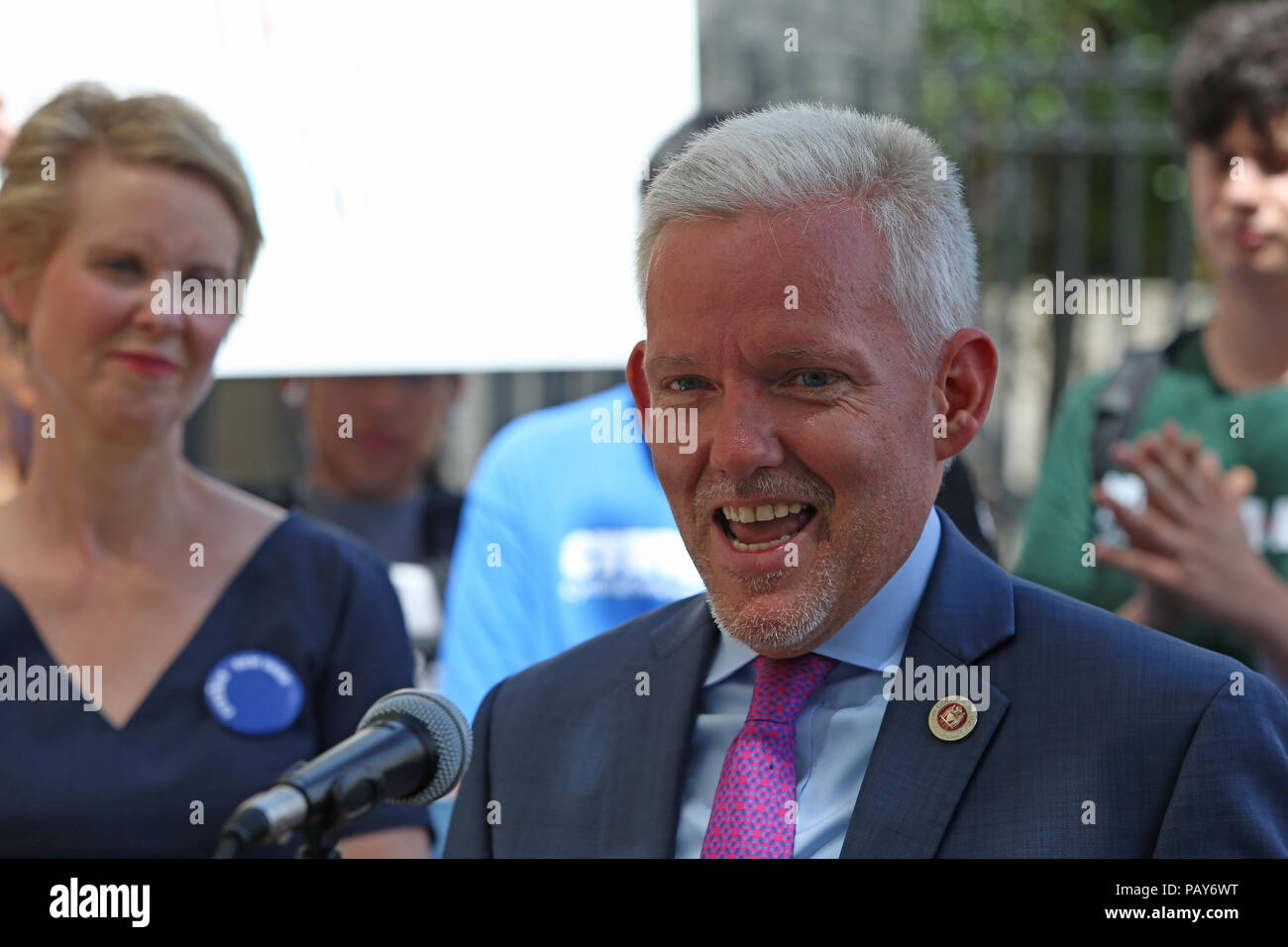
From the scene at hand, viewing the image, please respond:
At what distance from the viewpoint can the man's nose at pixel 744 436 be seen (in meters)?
1.77

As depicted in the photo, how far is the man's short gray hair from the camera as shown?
1795 mm

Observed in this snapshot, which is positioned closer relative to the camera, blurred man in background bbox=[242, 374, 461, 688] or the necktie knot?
the necktie knot

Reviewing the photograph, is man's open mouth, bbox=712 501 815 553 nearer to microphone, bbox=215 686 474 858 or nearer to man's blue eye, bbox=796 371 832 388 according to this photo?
man's blue eye, bbox=796 371 832 388

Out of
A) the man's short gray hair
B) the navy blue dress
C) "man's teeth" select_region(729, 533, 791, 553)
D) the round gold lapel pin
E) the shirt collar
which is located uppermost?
the man's short gray hair

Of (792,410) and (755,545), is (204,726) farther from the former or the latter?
(792,410)

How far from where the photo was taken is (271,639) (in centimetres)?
243

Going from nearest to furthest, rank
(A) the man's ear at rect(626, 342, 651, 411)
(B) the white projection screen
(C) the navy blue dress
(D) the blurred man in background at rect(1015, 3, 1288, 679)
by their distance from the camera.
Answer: (A) the man's ear at rect(626, 342, 651, 411) < (C) the navy blue dress < (D) the blurred man in background at rect(1015, 3, 1288, 679) < (B) the white projection screen

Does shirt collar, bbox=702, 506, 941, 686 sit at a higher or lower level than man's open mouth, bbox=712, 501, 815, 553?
lower

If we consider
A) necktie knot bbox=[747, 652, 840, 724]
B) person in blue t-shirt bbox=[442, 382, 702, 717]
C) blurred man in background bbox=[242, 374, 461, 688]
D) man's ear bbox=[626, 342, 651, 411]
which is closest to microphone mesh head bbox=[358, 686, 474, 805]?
necktie knot bbox=[747, 652, 840, 724]

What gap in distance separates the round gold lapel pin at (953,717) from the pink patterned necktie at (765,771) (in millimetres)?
154

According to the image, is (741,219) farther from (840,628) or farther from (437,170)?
(437,170)

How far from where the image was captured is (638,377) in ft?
6.54

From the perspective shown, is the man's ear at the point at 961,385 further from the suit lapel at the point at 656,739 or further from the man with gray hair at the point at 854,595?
the suit lapel at the point at 656,739
